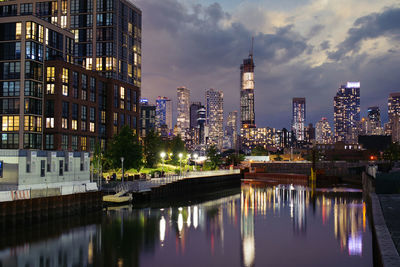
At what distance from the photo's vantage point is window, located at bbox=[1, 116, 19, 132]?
97.5 meters

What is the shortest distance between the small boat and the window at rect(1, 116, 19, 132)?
133 feet

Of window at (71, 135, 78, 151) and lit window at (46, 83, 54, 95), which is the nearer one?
lit window at (46, 83, 54, 95)

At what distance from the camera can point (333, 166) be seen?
616 feet

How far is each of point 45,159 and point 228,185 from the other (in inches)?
2847

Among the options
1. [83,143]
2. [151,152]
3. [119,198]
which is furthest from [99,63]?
[119,198]

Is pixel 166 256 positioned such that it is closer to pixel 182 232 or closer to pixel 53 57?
pixel 182 232

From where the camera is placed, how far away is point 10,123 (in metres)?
97.6

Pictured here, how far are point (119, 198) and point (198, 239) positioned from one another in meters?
25.3

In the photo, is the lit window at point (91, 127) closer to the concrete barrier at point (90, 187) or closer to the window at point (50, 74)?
the window at point (50, 74)

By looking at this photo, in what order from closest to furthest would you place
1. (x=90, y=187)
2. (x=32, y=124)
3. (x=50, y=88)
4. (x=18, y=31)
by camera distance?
(x=90, y=187) → (x=32, y=124) → (x=18, y=31) → (x=50, y=88)

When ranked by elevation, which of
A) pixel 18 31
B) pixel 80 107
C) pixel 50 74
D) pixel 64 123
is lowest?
pixel 64 123

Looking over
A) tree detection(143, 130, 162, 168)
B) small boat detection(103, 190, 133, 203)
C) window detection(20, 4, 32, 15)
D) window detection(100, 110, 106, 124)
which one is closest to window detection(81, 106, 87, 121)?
window detection(100, 110, 106, 124)

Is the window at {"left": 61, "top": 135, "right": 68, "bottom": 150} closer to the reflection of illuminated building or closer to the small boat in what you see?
the small boat

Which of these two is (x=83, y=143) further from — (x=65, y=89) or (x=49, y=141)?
(x=65, y=89)
